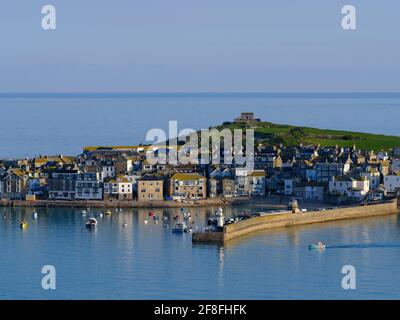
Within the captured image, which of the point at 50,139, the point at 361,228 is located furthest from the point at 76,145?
the point at 361,228

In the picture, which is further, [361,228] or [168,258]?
[361,228]

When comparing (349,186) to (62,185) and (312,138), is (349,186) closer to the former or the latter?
(62,185)

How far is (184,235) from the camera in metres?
27.4

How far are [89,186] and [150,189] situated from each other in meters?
1.73

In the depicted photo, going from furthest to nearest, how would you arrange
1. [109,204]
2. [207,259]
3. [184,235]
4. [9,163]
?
1. [9,163]
2. [109,204]
3. [184,235]
4. [207,259]

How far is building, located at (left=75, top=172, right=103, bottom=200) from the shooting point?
35.5 meters

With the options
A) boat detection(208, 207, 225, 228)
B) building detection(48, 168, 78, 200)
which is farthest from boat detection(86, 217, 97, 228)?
building detection(48, 168, 78, 200)

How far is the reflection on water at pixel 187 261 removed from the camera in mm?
20938

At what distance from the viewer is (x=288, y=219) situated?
2917cm

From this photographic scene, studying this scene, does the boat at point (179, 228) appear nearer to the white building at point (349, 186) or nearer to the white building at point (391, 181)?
the white building at point (349, 186)

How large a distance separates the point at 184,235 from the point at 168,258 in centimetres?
344

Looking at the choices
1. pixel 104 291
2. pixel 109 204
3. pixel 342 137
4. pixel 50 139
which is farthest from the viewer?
pixel 50 139

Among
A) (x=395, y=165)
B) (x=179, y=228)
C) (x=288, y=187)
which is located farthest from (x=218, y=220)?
(x=395, y=165)
